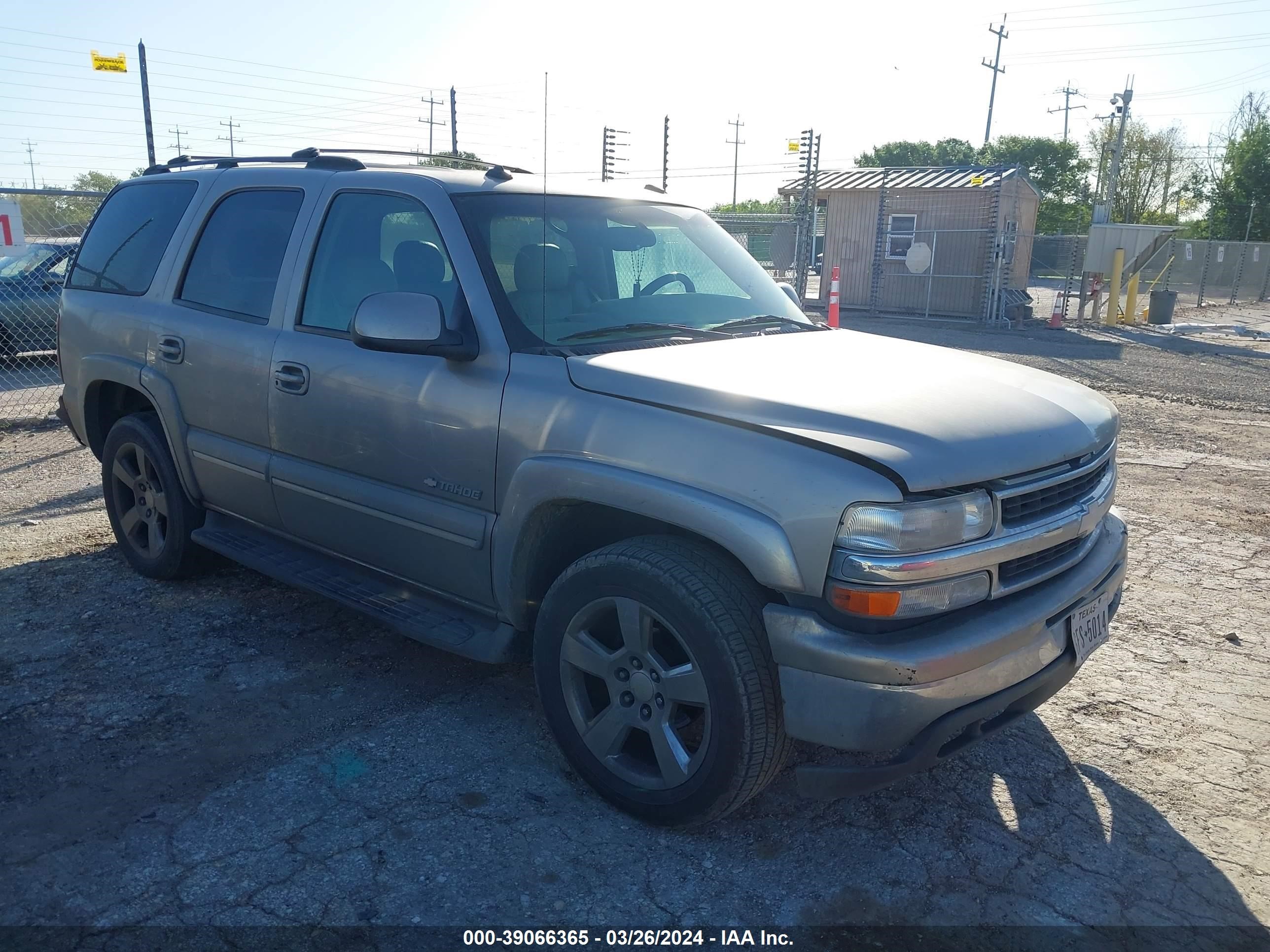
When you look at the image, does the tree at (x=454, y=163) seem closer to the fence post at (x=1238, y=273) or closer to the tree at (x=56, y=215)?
the tree at (x=56, y=215)

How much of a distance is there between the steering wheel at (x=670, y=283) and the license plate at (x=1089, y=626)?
1.85 metres

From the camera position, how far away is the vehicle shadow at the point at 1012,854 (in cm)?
269

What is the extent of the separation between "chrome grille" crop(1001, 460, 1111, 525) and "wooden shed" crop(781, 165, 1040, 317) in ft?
61.5

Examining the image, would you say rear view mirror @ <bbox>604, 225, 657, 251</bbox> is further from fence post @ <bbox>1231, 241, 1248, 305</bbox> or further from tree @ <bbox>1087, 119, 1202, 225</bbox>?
tree @ <bbox>1087, 119, 1202, 225</bbox>

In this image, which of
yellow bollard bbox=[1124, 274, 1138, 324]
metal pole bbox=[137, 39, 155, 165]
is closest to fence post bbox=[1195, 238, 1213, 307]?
yellow bollard bbox=[1124, 274, 1138, 324]

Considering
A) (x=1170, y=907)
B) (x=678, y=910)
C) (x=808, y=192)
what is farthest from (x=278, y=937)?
(x=808, y=192)

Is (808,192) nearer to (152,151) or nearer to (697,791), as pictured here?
(152,151)

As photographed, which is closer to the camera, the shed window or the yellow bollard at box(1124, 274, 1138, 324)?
the yellow bollard at box(1124, 274, 1138, 324)

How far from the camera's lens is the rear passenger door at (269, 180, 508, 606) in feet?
11.0

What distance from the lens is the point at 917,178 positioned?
76.0 feet

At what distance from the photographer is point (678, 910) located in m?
2.67

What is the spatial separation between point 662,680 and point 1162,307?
2289cm

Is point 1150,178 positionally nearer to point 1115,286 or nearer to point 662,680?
point 1115,286

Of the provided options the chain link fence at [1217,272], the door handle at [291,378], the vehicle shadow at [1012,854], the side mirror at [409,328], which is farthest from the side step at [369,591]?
the chain link fence at [1217,272]
